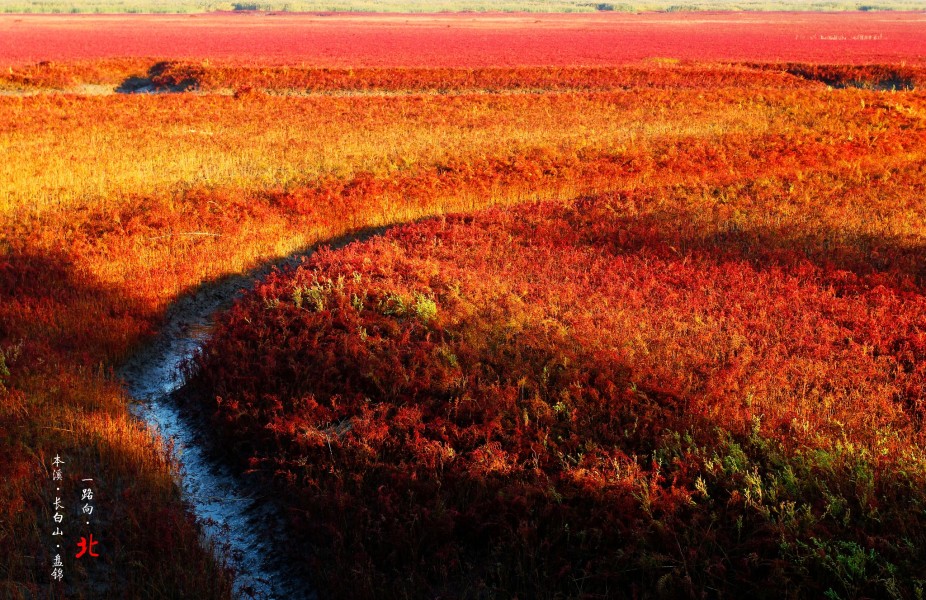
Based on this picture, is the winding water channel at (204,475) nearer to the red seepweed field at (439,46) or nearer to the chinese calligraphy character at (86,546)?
the chinese calligraphy character at (86,546)

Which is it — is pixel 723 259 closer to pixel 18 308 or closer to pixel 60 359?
pixel 60 359

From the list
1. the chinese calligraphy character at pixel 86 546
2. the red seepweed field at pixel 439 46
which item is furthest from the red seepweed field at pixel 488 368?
the red seepweed field at pixel 439 46

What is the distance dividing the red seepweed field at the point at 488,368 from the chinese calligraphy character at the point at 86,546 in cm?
8

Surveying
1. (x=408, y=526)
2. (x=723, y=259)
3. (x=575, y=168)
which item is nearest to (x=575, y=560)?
(x=408, y=526)

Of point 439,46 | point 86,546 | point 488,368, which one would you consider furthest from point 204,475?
point 439,46

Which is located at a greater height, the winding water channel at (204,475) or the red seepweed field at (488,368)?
the red seepweed field at (488,368)

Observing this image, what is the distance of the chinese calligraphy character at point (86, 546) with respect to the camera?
211 inches

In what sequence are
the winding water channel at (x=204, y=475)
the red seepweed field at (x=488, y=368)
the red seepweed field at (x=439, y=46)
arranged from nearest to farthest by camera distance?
1. the red seepweed field at (x=488, y=368)
2. the winding water channel at (x=204, y=475)
3. the red seepweed field at (x=439, y=46)

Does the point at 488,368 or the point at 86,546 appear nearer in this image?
the point at 86,546

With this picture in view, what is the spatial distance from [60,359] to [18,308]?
5.72ft

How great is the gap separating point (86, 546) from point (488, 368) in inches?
157

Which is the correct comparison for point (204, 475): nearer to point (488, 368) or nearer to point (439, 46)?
point (488, 368)

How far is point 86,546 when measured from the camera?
18.4 ft

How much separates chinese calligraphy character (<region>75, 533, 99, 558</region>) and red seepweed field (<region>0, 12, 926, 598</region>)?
0.08 m
